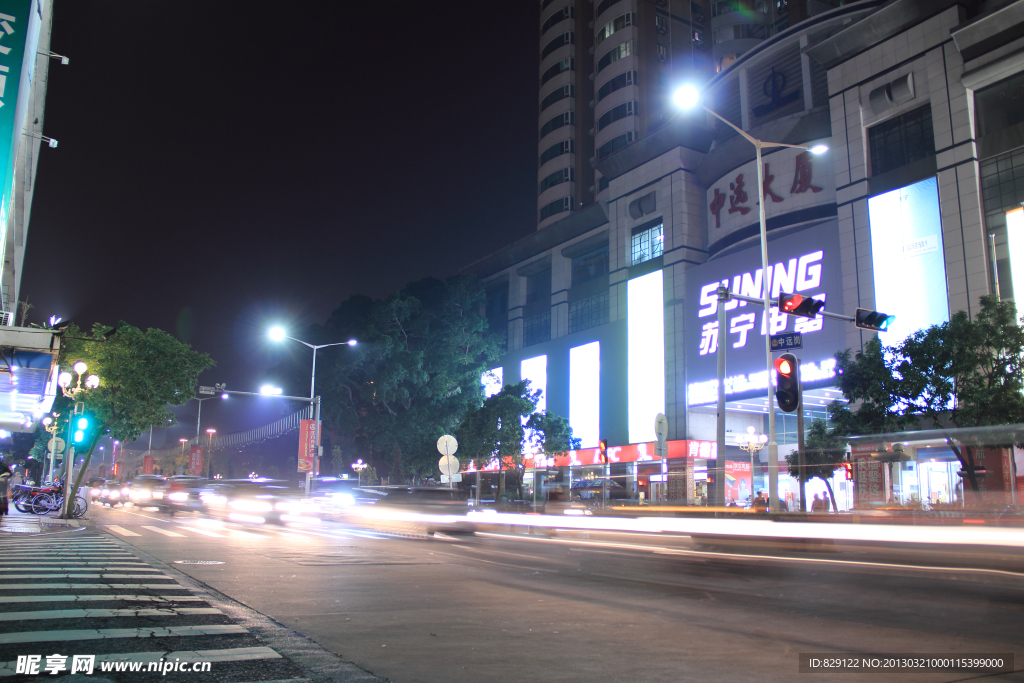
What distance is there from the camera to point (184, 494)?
109 feet

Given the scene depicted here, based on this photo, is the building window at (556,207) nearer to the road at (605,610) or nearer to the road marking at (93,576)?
the road at (605,610)

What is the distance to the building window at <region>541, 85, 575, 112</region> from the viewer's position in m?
79.1

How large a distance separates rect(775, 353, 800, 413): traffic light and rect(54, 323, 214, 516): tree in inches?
916

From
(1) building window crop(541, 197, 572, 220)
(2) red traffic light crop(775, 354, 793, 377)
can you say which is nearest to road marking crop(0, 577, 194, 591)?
(2) red traffic light crop(775, 354, 793, 377)

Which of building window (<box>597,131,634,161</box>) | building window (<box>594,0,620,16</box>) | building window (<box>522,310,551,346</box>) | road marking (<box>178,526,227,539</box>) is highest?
building window (<box>594,0,620,16</box>)

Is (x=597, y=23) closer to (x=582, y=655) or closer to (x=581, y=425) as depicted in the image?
(x=581, y=425)

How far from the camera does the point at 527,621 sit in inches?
273

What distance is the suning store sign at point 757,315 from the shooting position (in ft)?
113

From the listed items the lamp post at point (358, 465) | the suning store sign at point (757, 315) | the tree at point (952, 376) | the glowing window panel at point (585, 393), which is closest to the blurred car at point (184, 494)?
the lamp post at point (358, 465)

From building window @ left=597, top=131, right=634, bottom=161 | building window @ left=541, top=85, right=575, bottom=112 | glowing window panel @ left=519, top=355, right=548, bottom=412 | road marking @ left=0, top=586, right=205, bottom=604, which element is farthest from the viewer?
building window @ left=541, top=85, right=575, bottom=112

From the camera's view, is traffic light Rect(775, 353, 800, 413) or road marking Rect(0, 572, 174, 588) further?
traffic light Rect(775, 353, 800, 413)

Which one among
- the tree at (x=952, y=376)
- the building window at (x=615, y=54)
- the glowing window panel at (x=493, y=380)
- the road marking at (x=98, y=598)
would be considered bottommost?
the road marking at (x=98, y=598)

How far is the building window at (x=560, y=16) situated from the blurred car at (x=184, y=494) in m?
67.8

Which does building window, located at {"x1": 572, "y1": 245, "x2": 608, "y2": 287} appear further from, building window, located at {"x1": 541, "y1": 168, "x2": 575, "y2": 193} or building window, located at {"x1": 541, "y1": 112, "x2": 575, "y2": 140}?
building window, located at {"x1": 541, "y1": 112, "x2": 575, "y2": 140}
